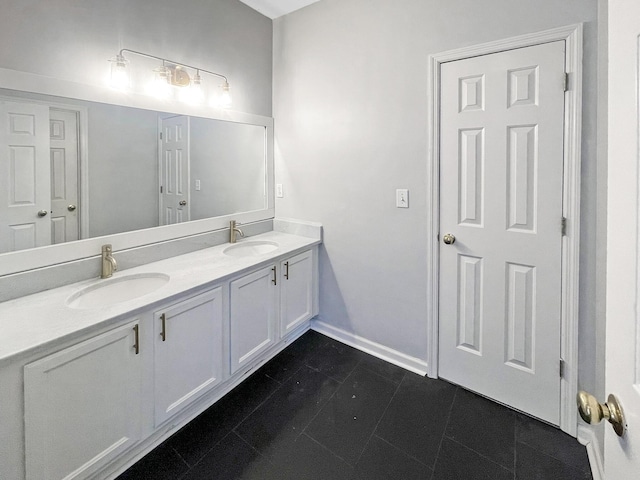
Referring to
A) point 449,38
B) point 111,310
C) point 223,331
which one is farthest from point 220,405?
point 449,38

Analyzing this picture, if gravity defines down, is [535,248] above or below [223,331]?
above

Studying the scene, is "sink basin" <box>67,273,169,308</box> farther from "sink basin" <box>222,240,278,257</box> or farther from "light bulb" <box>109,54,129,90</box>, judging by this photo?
"light bulb" <box>109,54,129,90</box>

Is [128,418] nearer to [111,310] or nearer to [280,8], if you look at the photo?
[111,310]

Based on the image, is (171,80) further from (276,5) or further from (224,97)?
(276,5)

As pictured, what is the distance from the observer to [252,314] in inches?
79.7

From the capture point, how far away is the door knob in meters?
0.54

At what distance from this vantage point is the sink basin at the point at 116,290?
156 centimetres

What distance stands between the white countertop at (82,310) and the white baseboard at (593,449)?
186 centimetres

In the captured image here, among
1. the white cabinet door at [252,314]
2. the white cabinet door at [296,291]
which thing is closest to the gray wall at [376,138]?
the white cabinet door at [296,291]

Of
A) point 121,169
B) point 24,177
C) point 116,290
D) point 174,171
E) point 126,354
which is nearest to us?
point 126,354

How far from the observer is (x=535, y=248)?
5.57ft

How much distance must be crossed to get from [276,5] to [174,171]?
1494 millimetres

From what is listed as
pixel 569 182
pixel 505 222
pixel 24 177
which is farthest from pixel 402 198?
pixel 24 177

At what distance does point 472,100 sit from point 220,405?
222 cm
